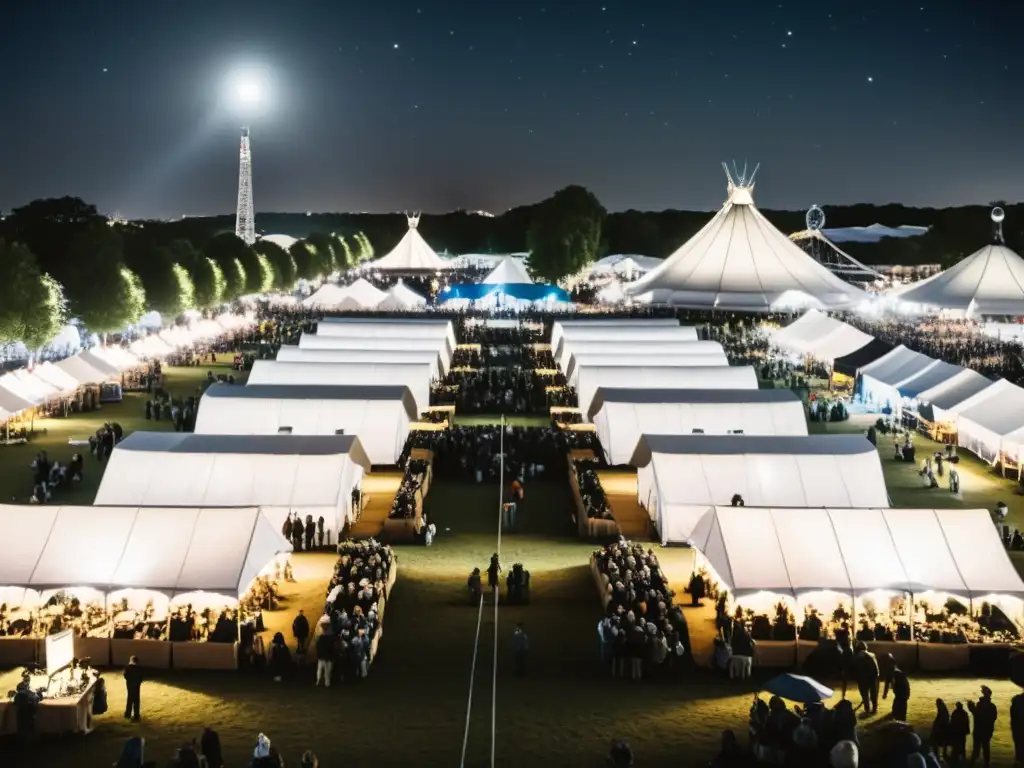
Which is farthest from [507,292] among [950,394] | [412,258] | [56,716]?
[56,716]

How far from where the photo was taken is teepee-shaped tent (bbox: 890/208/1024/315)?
4906 centimetres

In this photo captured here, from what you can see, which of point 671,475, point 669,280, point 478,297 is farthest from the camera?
point 478,297

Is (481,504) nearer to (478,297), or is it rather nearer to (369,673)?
(369,673)

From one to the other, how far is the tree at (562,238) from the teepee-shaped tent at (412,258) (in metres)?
9.14

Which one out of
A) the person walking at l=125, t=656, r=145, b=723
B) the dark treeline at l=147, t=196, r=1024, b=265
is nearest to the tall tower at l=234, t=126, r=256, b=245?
the dark treeline at l=147, t=196, r=1024, b=265

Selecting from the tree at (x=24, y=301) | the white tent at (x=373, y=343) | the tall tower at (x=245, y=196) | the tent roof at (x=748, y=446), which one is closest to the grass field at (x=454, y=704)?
the tent roof at (x=748, y=446)

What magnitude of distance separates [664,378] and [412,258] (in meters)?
67.8

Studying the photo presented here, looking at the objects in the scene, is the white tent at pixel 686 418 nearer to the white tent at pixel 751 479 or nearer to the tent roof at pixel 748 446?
the tent roof at pixel 748 446

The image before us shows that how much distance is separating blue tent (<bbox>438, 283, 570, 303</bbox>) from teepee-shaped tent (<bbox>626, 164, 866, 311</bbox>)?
46.7 feet

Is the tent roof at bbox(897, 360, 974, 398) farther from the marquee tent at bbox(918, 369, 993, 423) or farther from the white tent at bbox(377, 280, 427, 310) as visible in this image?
the white tent at bbox(377, 280, 427, 310)

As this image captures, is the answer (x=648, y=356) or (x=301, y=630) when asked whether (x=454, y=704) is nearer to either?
(x=301, y=630)

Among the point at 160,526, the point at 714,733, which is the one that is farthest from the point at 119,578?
the point at 714,733

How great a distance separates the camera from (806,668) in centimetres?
1219

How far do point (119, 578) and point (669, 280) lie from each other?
3773 cm
